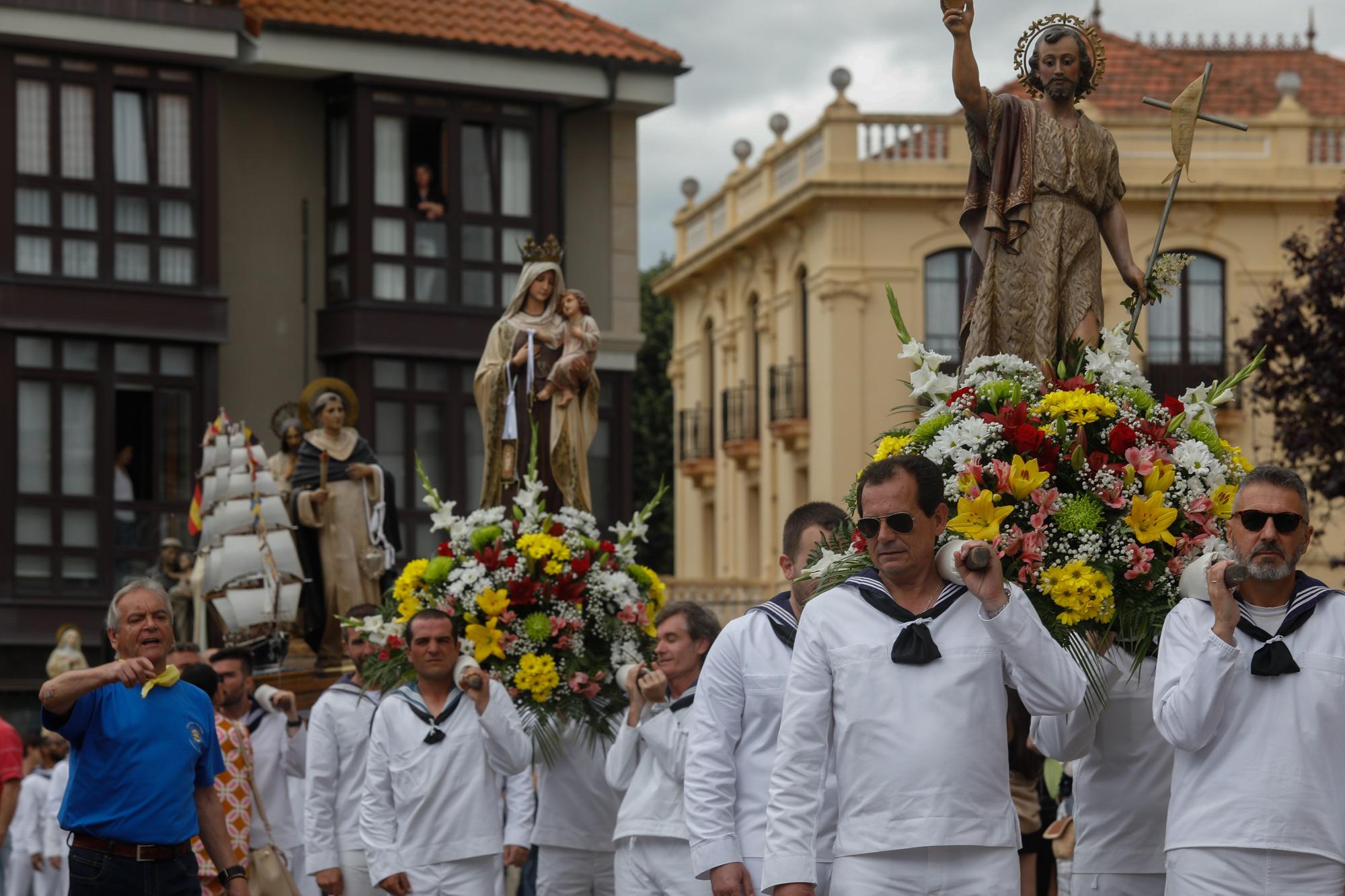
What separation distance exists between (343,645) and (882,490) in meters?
11.5

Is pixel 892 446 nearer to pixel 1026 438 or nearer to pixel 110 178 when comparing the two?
pixel 1026 438

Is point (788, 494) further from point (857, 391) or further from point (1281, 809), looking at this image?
point (1281, 809)

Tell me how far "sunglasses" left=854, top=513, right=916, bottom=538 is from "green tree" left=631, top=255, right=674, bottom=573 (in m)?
46.8

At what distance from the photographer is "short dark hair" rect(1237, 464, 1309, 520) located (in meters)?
6.68

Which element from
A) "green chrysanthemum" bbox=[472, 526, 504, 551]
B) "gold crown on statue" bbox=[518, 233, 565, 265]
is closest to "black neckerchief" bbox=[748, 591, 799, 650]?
"green chrysanthemum" bbox=[472, 526, 504, 551]

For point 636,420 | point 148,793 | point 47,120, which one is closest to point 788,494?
point 636,420

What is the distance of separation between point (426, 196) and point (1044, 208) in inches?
837

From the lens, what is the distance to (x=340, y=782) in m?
12.1

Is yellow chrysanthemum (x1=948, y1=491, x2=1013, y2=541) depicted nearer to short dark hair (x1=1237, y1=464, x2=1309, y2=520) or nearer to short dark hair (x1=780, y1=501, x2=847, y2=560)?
short dark hair (x1=780, y1=501, x2=847, y2=560)

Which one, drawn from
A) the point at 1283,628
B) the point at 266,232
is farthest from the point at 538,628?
the point at 266,232

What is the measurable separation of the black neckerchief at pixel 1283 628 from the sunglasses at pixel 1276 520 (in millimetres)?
163

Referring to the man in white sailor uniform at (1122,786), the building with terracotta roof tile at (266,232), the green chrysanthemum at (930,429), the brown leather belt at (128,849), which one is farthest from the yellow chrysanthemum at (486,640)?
the building with terracotta roof tile at (266,232)

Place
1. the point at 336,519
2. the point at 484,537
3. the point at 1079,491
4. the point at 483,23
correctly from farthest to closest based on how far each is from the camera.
A: the point at 483,23 < the point at 336,519 < the point at 484,537 < the point at 1079,491

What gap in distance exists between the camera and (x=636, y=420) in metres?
55.2
